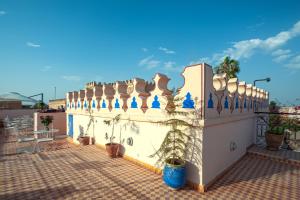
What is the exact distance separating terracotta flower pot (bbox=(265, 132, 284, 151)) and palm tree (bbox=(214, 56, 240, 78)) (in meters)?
15.8

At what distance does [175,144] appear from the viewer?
5.10 m

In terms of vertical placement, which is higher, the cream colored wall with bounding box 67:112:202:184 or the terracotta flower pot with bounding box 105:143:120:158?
the cream colored wall with bounding box 67:112:202:184

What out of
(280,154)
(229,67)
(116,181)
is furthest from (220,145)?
(229,67)

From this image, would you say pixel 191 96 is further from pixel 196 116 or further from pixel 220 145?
pixel 220 145

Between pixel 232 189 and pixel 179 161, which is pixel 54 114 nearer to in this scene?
pixel 179 161

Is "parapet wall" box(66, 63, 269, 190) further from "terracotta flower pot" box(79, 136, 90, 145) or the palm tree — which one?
the palm tree

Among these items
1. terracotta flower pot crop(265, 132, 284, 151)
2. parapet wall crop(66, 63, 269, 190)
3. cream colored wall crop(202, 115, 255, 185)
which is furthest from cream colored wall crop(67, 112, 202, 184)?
terracotta flower pot crop(265, 132, 284, 151)

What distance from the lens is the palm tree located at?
2284 centimetres

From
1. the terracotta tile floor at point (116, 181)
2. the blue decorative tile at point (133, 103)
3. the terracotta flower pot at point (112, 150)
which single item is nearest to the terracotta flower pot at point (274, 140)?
the terracotta tile floor at point (116, 181)

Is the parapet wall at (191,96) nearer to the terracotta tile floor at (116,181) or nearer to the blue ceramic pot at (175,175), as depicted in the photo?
the blue ceramic pot at (175,175)

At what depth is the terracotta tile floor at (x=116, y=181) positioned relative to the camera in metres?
4.33

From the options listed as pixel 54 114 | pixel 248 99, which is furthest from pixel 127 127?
pixel 54 114

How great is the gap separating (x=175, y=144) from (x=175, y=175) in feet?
2.99

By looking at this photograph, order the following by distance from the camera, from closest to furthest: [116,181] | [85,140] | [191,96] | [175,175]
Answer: [175,175] → [191,96] → [116,181] → [85,140]
